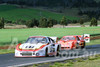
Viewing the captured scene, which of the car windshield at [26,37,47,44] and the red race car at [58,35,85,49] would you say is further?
the red race car at [58,35,85,49]

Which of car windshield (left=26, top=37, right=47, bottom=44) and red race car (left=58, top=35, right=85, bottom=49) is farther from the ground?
car windshield (left=26, top=37, right=47, bottom=44)

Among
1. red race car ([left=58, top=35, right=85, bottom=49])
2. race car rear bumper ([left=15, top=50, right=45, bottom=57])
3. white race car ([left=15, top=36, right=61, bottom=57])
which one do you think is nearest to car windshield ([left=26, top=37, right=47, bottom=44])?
white race car ([left=15, top=36, right=61, bottom=57])

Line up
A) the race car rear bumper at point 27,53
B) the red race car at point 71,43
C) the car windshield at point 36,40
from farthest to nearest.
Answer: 1. the red race car at point 71,43
2. the car windshield at point 36,40
3. the race car rear bumper at point 27,53

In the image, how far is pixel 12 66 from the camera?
14.7 metres

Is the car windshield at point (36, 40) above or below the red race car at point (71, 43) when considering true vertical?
above

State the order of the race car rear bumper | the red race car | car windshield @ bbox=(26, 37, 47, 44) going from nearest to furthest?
1. the race car rear bumper
2. car windshield @ bbox=(26, 37, 47, 44)
3. the red race car

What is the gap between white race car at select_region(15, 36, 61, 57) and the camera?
19606 millimetres

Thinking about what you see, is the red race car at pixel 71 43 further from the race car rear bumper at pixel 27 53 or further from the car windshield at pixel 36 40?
the race car rear bumper at pixel 27 53

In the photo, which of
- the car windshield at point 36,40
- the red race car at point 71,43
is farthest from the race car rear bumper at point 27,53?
the red race car at point 71,43

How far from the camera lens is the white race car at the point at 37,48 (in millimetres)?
19606

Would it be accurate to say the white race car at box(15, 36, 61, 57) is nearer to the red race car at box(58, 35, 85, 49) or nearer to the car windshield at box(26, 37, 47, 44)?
the car windshield at box(26, 37, 47, 44)

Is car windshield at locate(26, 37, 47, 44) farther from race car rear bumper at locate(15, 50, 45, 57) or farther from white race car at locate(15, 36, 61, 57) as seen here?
race car rear bumper at locate(15, 50, 45, 57)

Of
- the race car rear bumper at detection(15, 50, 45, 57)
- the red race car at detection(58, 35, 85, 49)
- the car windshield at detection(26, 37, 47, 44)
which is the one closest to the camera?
the race car rear bumper at detection(15, 50, 45, 57)

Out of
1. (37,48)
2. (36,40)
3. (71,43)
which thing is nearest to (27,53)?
Answer: (37,48)
